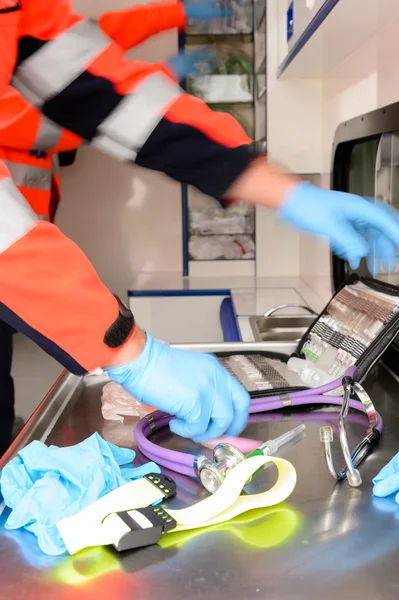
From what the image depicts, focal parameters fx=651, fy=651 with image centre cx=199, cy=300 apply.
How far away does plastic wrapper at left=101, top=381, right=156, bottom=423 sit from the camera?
95 cm

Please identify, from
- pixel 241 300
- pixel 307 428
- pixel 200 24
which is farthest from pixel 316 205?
pixel 200 24

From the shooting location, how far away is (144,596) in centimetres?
51

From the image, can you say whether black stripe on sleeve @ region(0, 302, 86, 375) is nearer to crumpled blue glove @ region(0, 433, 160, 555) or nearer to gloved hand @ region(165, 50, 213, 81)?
crumpled blue glove @ region(0, 433, 160, 555)

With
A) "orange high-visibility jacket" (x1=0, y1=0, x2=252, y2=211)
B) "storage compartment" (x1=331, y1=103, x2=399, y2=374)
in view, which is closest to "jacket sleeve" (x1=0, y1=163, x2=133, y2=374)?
"orange high-visibility jacket" (x1=0, y1=0, x2=252, y2=211)

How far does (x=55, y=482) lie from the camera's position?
659mm

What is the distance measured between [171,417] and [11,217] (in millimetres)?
356

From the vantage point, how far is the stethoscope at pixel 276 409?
2.27ft

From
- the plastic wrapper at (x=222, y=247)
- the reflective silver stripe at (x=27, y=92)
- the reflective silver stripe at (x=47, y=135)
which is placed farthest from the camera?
the plastic wrapper at (x=222, y=247)

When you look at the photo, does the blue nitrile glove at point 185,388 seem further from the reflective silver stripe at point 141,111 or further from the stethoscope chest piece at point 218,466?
the reflective silver stripe at point 141,111

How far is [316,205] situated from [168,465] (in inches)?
15.6

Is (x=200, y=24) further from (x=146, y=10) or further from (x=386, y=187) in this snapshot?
(x=386, y=187)

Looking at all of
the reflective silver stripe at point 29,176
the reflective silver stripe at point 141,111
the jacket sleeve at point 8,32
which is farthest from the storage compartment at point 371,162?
the reflective silver stripe at point 29,176

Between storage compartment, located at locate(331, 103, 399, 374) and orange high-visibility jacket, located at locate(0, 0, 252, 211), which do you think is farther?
storage compartment, located at locate(331, 103, 399, 374)

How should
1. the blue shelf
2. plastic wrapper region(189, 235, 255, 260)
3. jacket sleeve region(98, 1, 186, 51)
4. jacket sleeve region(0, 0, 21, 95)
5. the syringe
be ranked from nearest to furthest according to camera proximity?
1. the syringe
2. jacket sleeve region(0, 0, 21, 95)
3. the blue shelf
4. jacket sleeve region(98, 1, 186, 51)
5. plastic wrapper region(189, 235, 255, 260)
